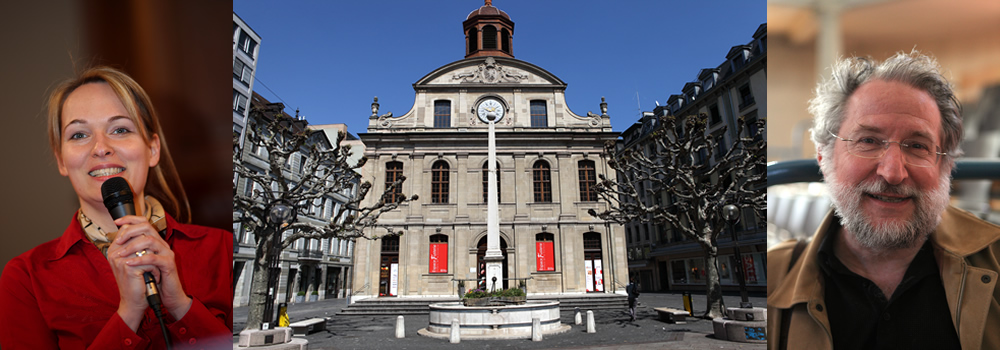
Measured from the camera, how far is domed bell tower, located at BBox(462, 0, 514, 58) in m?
30.4

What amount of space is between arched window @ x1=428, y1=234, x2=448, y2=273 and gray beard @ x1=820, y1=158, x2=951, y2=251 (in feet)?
73.7

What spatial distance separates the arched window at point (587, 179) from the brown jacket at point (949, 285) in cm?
2320

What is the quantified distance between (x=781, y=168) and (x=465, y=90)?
83.3 ft

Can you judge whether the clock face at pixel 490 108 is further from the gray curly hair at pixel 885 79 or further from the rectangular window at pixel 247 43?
the gray curly hair at pixel 885 79

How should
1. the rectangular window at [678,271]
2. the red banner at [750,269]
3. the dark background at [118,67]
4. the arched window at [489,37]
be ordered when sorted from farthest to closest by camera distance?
the rectangular window at [678,271] → the arched window at [489,37] → the red banner at [750,269] → the dark background at [118,67]

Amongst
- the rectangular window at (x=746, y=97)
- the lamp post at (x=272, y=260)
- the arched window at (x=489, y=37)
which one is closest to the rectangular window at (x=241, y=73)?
the lamp post at (x=272, y=260)

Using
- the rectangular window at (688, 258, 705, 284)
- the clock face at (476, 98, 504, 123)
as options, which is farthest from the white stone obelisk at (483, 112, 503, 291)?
the rectangular window at (688, 258, 705, 284)

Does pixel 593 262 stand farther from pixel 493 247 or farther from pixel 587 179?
pixel 493 247

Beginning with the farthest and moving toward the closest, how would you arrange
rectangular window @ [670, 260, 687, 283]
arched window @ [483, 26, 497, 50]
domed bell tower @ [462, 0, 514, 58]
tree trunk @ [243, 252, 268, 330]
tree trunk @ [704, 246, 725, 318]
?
rectangular window @ [670, 260, 687, 283], arched window @ [483, 26, 497, 50], domed bell tower @ [462, 0, 514, 58], tree trunk @ [704, 246, 725, 318], tree trunk @ [243, 252, 268, 330]

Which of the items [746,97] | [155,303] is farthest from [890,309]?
[746,97]

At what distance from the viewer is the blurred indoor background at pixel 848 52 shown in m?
2.56

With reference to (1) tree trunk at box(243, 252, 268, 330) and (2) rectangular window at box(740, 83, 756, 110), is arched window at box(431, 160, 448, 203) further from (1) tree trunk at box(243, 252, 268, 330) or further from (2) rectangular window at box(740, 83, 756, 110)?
(2) rectangular window at box(740, 83, 756, 110)

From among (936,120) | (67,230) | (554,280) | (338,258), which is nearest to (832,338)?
(936,120)

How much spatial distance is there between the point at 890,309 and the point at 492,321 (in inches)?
392
